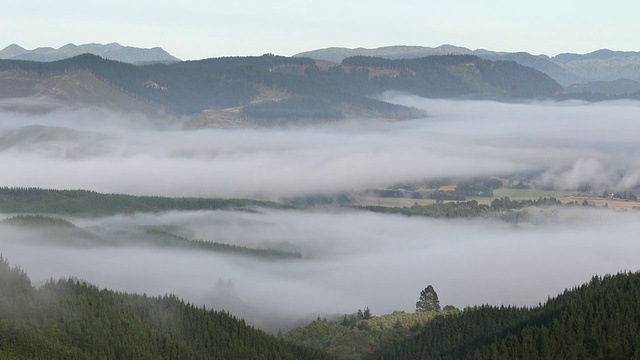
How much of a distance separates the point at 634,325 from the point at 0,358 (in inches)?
5011

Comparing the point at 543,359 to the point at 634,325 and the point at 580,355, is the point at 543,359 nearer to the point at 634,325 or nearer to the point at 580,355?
the point at 580,355

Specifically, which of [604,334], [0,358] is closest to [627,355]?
[604,334]

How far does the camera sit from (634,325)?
655 ft

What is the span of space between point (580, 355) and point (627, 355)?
9355 mm

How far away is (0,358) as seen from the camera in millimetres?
199125

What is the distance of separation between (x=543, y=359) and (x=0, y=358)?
357 feet

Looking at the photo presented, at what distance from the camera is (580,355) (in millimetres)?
198000

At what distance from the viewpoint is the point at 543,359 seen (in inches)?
7869

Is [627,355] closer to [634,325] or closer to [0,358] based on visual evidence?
[634,325]

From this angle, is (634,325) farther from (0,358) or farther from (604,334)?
(0,358)

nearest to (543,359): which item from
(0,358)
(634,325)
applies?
(634,325)

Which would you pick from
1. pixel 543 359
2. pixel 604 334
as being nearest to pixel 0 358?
pixel 543 359

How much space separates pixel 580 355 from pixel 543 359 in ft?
23.9

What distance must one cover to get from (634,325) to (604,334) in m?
6.24
